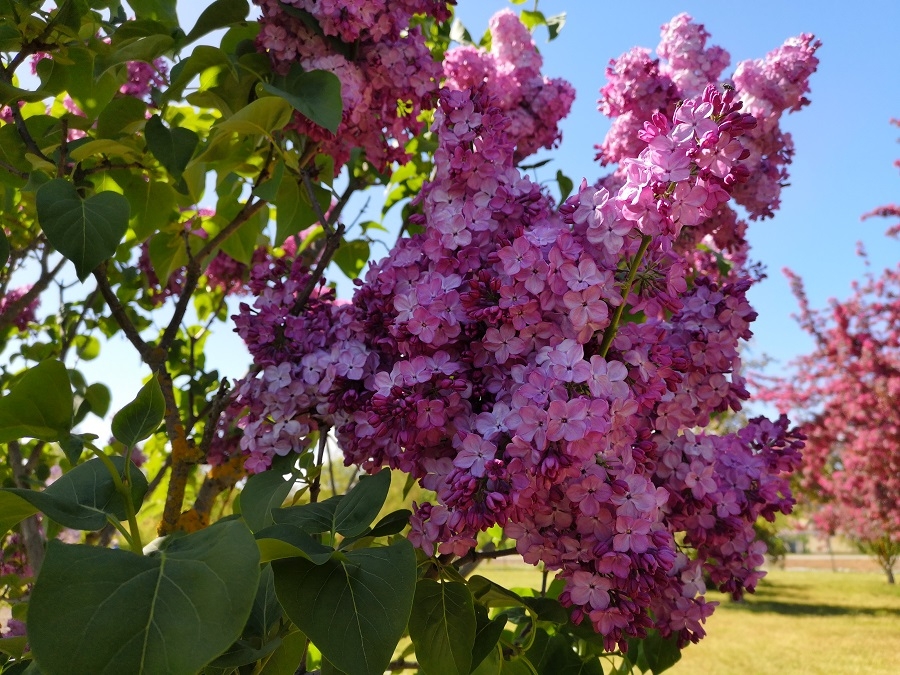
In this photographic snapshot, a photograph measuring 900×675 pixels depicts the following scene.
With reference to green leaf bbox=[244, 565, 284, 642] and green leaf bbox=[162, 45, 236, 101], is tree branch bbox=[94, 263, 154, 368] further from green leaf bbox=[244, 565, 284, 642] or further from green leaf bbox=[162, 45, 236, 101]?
green leaf bbox=[244, 565, 284, 642]

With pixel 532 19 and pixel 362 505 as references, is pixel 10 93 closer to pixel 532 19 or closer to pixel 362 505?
pixel 362 505

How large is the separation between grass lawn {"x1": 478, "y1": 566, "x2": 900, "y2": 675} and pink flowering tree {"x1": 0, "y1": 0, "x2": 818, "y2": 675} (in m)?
4.97

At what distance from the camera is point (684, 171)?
637 mm

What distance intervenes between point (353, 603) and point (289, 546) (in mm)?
78

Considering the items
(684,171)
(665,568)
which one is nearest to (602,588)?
(665,568)

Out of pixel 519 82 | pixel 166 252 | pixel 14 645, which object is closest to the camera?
pixel 14 645

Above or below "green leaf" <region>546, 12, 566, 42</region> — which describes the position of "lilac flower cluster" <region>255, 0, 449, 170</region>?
below

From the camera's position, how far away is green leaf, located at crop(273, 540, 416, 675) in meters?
0.56

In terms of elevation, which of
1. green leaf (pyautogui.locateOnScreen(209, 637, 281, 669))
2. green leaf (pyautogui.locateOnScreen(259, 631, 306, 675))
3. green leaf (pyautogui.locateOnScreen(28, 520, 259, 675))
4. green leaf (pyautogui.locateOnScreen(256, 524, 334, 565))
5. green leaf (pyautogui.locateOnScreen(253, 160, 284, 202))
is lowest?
green leaf (pyautogui.locateOnScreen(259, 631, 306, 675))

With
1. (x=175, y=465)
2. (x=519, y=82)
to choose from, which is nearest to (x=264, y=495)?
(x=175, y=465)

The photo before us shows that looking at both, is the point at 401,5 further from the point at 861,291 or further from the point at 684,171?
the point at 861,291

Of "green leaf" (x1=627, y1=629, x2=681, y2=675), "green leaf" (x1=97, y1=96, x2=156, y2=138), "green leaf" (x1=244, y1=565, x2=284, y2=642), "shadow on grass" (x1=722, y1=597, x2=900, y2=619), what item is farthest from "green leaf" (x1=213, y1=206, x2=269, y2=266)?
"shadow on grass" (x1=722, y1=597, x2=900, y2=619)

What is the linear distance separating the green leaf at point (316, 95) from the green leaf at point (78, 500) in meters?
0.51

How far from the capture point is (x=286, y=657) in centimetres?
71
